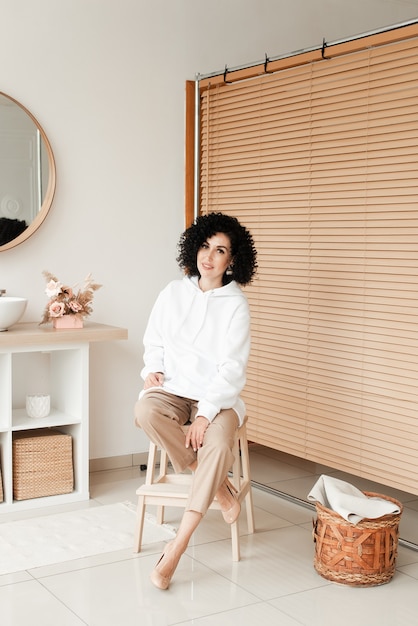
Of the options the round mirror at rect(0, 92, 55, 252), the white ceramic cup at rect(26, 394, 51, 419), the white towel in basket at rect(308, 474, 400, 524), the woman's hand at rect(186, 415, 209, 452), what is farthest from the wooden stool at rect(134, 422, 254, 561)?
the round mirror at rect(0, 92, 55, 252)

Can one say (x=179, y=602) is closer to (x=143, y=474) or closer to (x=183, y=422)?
(x=183, y=422)

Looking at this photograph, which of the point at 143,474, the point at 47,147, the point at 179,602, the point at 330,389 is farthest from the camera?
the point at 143,474

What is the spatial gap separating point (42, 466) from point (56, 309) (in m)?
0.71

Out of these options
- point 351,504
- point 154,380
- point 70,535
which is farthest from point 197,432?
point 70,535

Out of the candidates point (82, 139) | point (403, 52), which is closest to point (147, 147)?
point (82, 139)

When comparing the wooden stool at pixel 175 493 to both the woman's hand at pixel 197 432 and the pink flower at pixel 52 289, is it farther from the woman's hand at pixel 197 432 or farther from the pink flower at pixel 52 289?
the pink flower at pixel 52 289

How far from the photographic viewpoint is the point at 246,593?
9.07 feet

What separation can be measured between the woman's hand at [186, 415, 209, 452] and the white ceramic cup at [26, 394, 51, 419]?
1049mm

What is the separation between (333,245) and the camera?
3.50 meters

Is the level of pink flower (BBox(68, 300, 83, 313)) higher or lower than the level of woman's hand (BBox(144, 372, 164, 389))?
higher

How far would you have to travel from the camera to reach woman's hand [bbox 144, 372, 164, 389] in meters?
3.22

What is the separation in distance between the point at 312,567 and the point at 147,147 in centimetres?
231

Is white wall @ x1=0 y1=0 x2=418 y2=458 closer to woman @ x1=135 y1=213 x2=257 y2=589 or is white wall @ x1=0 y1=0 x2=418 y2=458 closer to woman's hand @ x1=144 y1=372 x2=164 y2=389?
woman @ x1=135 y1=213 x2=257 y2=589

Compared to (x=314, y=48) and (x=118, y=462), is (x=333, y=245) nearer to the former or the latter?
(x=314, y=48)
